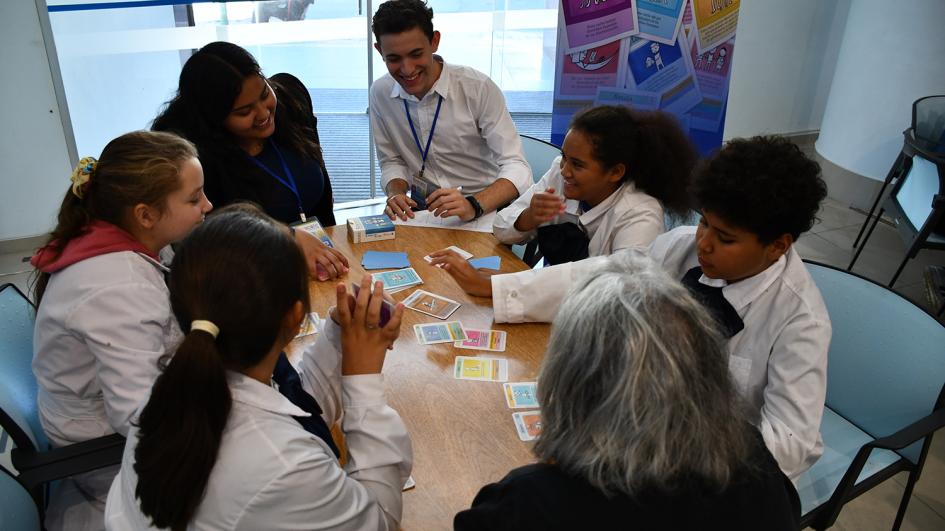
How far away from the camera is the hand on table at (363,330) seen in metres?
1.37

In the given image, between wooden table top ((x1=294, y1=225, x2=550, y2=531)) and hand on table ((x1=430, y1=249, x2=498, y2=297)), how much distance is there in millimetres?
30

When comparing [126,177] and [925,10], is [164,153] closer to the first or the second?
[126,177]

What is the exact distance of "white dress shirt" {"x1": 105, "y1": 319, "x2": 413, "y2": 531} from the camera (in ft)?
3.39

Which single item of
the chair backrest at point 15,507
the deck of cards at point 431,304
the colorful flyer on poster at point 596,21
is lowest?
the chair backrest at point 15,507

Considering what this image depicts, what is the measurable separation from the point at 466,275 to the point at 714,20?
269 cm

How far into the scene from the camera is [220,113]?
2316 millimetres

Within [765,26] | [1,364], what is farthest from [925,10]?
[1,364]

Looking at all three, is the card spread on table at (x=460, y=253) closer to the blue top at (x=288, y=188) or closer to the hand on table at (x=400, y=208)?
the hand on table at (x=400, y=208)

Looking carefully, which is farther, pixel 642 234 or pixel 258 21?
pixel 258 21

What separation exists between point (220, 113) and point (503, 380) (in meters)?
1.41

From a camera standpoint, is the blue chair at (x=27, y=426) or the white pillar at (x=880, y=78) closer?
the blue chair at (x=27, y=426)

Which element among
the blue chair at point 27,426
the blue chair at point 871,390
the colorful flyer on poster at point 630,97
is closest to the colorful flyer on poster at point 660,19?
the colorful flyer on poster at point 630,97

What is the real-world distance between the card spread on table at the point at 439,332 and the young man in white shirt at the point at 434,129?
761mm

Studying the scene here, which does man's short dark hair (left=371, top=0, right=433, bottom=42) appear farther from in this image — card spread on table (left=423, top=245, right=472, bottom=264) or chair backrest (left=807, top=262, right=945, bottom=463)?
chair backrest (left=807, top=262, right=945, bottom=463)
